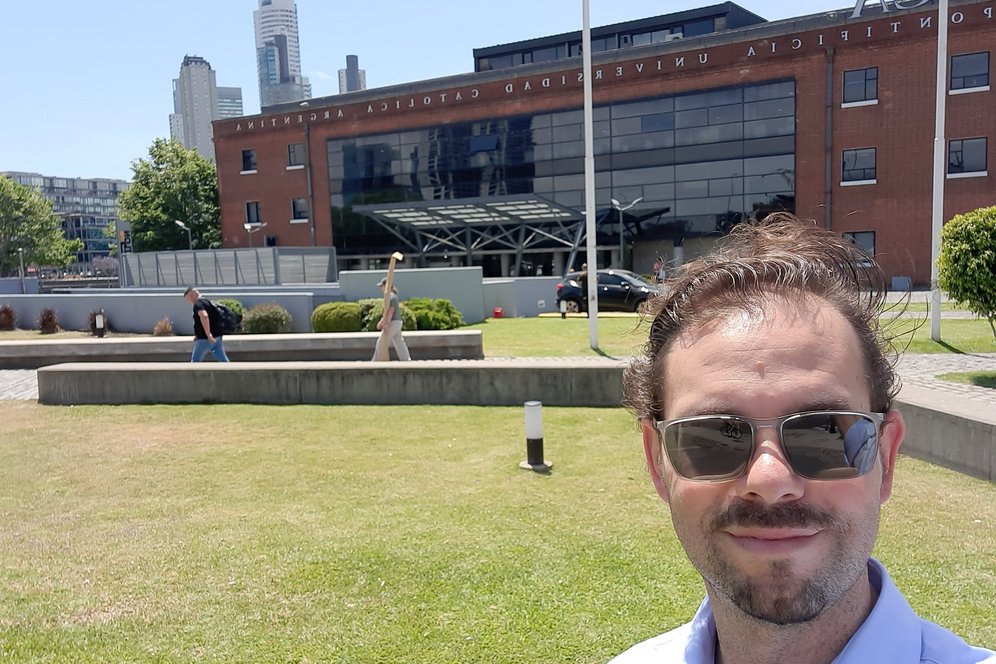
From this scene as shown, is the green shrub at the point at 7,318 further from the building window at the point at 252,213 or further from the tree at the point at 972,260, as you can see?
the building window at the point at 252,213

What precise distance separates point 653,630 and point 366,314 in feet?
49.2

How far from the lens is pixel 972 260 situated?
9422 millimetres

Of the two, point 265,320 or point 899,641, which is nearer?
point 899,641

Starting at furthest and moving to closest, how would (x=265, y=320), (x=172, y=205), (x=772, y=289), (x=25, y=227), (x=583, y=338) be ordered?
(x=25, y=227)
(x=172, y=205)
(x=265, y=320)
(x=583, y=338)
(x=772, y=289)

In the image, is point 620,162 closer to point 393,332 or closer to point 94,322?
point 94,322

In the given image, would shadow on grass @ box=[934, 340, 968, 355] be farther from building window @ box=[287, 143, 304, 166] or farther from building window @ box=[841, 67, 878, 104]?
building window @ box=[287, 143, 304, 166]

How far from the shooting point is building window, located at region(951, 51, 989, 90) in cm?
3100

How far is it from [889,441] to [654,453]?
459 mm

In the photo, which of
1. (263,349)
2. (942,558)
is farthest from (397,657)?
(263,349)

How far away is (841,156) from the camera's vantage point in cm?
3391

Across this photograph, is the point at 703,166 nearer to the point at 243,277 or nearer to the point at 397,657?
the point at 243,277

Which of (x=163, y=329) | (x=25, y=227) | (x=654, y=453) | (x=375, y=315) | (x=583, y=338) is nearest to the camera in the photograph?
(x=654, y=453)

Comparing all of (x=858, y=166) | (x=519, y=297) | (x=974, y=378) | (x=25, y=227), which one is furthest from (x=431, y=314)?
(x=25, y=227)

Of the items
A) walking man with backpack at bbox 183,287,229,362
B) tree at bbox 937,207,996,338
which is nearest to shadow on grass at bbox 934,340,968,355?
tree at bbox 937,207,996,338
